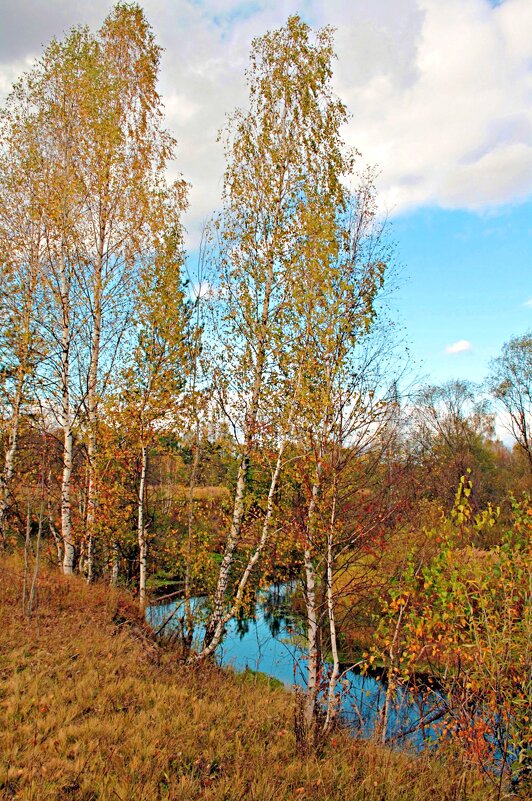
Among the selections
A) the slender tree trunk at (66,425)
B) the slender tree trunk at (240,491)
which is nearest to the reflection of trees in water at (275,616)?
the slender tree trunk at (240,491)

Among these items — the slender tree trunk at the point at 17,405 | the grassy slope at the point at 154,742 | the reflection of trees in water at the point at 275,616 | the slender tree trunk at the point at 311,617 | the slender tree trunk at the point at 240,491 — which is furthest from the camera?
the reflection of trees in water at the point at 275,616

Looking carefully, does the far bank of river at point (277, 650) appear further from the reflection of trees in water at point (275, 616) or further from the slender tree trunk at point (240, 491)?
the slender tree trunk at point (240, 491)

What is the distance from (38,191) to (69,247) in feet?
→ 5.84

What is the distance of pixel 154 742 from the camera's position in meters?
4.84

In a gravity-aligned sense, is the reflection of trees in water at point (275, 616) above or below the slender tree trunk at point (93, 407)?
below

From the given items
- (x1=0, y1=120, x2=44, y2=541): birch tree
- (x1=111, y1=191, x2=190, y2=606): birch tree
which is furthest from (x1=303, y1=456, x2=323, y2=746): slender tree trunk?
(x1=0, y1=120, x2=44, y2=541): birch tree

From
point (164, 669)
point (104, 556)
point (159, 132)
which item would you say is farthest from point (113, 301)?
point (164, 669)

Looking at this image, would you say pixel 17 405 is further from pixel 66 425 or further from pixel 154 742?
pixel 154 742

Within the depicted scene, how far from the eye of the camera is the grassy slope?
4.18 m

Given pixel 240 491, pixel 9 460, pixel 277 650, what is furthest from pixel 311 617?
pixel 9 460

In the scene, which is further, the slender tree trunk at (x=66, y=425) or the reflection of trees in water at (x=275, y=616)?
the reflection of trees in water at (x=275, y=616)

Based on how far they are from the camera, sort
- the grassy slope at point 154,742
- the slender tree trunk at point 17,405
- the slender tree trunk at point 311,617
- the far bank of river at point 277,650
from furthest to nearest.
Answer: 1. the slender tree trunk at point 17,405
2. the far bank of river at point 277,650
3. the slender tree trunk at point 311,617
4. the grassy slope at point 154,742

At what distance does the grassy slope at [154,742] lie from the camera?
418 centimetres

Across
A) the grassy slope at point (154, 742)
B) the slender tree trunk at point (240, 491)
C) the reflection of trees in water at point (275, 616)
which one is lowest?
the reflection of trees in water at point (275, 616)
